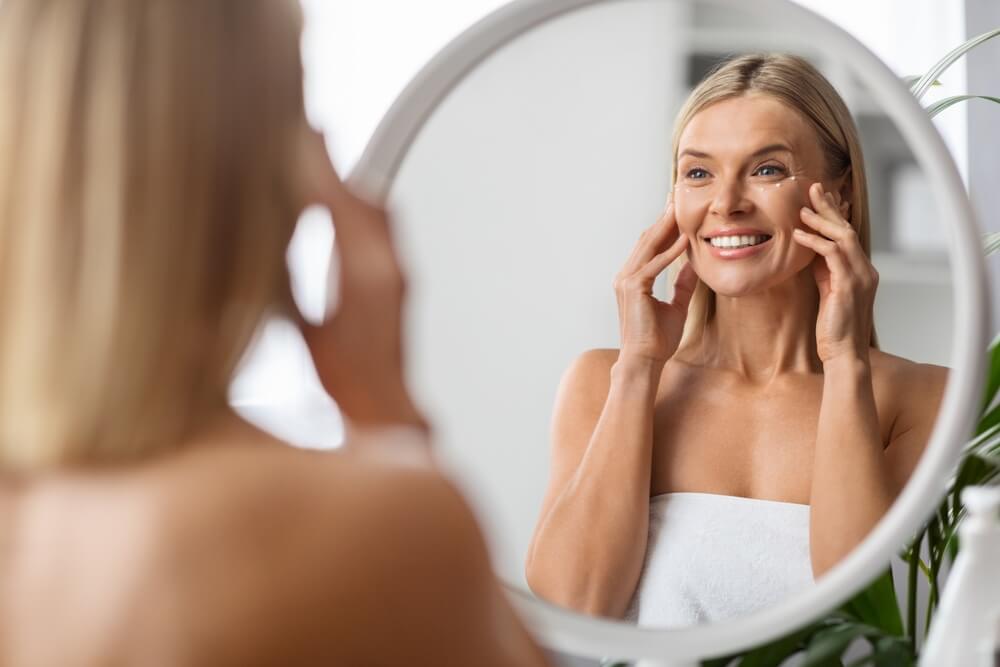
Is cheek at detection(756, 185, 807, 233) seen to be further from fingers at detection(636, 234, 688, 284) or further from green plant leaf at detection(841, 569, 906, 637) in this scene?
green plant leaf at detection(841, 569, 906, 637)

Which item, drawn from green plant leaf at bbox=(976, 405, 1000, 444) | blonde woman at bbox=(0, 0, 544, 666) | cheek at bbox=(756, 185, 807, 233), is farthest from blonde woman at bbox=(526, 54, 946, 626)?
blonde woman at bbox=(0, 0, 544, 666)

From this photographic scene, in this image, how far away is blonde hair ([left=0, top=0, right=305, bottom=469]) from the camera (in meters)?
0.38

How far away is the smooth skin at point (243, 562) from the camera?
350 mm

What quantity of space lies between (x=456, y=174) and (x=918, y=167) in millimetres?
266

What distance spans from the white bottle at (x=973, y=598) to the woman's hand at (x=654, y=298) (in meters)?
0.19

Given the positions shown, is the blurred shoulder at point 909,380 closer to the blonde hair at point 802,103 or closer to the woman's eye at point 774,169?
the blonde hair at point 802,103

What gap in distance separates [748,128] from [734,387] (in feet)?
0.51

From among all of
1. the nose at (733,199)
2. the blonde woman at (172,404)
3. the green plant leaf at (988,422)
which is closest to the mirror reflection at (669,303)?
the nose at (733,199)

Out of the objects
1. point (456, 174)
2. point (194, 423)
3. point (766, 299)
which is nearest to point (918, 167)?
point (766, 299)

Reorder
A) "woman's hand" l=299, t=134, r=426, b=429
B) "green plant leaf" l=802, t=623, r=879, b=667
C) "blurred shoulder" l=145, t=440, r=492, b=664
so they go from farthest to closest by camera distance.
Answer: "green plant leaf" l=802, t=623, r=879, b=667, "woman's hand" l=299, t=134, r=426, b=429, "blurred shoulder" l=145, t=440, r=492, b=664

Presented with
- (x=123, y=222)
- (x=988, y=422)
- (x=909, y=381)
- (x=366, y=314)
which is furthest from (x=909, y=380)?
(x=123, y=222)

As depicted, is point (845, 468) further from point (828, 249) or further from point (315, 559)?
point (315, 559)

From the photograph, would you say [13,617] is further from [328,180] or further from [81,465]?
[328,180]

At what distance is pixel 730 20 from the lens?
0.59m
